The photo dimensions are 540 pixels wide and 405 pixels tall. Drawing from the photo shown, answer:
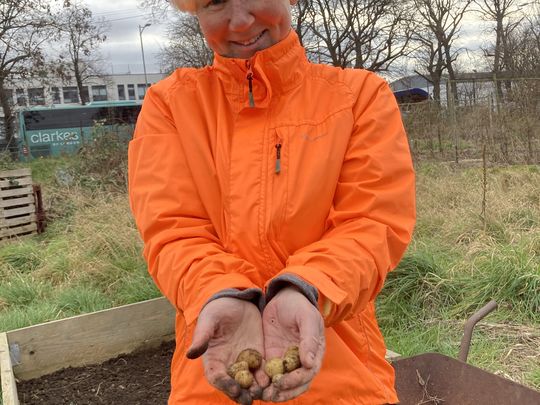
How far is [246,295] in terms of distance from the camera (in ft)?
4.31

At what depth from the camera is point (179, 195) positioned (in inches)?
58.8

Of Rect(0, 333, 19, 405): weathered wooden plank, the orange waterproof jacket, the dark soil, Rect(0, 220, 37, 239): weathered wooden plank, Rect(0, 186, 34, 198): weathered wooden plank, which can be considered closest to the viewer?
the orange waterproof jacket

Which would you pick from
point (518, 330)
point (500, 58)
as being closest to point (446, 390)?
point (518, 330)

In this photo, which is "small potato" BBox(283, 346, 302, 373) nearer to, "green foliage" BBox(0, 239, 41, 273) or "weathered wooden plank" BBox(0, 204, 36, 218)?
"green foliage" BBox(0, 239, 41, 273)

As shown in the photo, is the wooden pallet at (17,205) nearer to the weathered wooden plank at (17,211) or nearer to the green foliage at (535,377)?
the weathered wooden plank at (17,211)

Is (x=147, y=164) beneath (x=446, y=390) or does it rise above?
above

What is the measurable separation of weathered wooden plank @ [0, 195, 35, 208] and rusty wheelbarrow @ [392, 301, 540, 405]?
7.75 m

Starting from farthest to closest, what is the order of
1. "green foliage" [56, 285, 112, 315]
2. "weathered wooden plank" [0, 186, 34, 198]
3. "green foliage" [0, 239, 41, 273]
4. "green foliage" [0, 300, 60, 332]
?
"weathered wooden plank" [0, 186, 34, 198] → "green foliage" [0, 239, 41, 273] → "green foliage" [56, 285, 112, 315] → "green foliage" [0, 300, 60, 332]

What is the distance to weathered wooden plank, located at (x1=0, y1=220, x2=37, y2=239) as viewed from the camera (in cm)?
892

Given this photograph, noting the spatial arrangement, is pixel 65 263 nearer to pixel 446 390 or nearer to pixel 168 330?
pixel 168 330

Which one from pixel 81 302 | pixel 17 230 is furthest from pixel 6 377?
Answer: pixel 17 230

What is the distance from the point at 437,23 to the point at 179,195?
30.8 m

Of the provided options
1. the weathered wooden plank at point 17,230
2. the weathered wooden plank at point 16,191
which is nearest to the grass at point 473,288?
the weathered wooden plank at point 17,230

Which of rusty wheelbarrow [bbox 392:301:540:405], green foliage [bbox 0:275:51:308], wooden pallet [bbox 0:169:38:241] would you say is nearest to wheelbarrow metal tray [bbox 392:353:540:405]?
rusty wheelbarrow [bbox 392:301:540:405]
